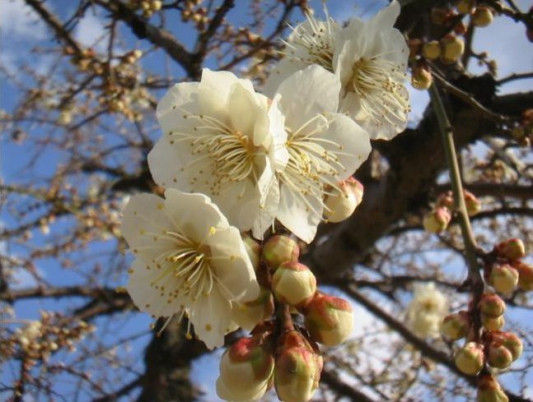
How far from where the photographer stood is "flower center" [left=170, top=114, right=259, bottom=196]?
42.9 inches

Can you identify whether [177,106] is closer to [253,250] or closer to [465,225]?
[253,250]

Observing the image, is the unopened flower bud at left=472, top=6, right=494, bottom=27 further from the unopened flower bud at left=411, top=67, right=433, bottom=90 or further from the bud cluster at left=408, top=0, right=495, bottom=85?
the unopened flower bud at left=411, top=67, right=433, bottom=90

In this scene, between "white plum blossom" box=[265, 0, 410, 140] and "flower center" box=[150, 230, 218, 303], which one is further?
"white plum blossom" box=[265, 0, 410, 140]

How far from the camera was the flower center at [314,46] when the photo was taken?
1391 millimetres

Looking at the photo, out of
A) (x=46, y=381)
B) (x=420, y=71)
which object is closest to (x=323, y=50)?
(x=420, y=71)

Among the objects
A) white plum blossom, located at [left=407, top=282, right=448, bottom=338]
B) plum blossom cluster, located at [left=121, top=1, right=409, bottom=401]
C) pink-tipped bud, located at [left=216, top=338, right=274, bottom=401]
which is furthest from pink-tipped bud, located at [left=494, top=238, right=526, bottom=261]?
white plum blossom, located at [left=407, top=282, right=448, bottom=338]

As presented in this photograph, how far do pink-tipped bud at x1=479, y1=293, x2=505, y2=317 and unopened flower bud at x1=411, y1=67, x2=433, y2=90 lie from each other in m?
0.55

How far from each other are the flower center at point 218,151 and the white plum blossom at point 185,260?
0.24 feet

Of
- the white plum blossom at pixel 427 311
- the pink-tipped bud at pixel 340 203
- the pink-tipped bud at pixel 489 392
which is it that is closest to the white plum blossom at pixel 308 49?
the pink-tipped bud at pixel 340 203

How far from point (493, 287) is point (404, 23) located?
2.26ft

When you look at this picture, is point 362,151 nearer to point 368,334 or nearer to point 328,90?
point 328,90

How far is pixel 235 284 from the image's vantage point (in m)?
1.00

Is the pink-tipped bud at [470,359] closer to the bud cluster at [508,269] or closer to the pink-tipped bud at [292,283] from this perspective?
the bud cluster at [508,269]

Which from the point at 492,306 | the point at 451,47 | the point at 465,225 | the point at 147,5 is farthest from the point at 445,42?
the point at 147,5
